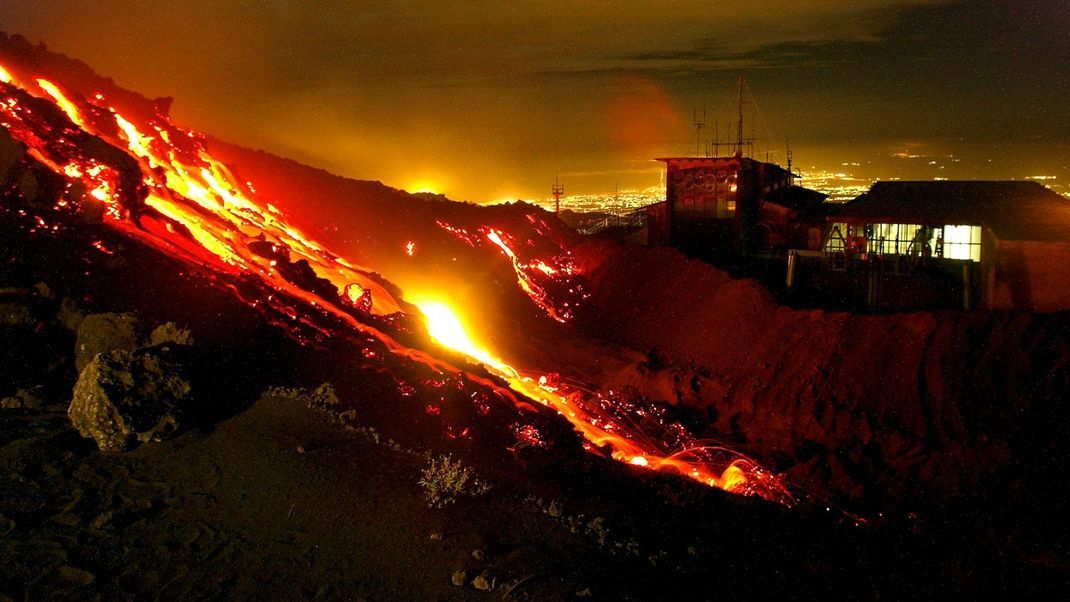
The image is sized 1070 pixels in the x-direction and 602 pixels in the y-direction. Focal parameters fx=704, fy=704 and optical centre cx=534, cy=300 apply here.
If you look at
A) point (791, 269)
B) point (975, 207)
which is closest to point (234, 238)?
point (791, 269)

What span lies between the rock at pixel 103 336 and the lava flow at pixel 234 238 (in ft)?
9.05

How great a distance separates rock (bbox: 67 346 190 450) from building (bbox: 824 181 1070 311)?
18.3m

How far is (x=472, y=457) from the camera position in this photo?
9.18m

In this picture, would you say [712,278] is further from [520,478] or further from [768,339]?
[520,478]

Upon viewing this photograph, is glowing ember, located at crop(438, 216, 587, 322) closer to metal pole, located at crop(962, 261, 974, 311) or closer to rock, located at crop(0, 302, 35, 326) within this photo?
metal pole, located at crop(962, 261, 974, 311)

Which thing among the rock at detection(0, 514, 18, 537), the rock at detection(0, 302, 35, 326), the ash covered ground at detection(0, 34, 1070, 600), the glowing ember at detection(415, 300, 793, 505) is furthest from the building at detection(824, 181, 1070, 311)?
the rock at detection(0, 514, 18, 537)

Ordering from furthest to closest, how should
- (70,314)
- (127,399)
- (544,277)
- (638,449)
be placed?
(544,277) < (638,449) < (70,314) < (127,399)

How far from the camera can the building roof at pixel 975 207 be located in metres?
19.8

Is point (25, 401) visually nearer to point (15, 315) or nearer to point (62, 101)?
point (15, 315)

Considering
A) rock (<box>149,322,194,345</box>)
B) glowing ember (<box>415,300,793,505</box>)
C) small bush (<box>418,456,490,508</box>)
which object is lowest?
glowing ember (<box>415,300,793,505</box>)

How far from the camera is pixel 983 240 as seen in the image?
20438 millimetres

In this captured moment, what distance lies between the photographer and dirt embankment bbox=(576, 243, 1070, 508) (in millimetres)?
13773

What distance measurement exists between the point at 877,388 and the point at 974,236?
26.8ft

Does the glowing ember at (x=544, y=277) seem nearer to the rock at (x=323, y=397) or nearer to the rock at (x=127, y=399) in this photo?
the rock at (x=323, y=397)
